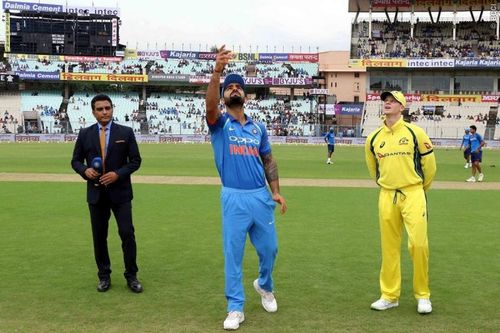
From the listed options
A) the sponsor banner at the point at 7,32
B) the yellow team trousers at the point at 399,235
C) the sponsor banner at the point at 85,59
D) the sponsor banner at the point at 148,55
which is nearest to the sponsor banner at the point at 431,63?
the sponsor banner at the point at 148,55

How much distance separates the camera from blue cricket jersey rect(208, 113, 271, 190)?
5.20 m

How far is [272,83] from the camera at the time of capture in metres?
67.4

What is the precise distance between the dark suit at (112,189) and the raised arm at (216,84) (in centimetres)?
158

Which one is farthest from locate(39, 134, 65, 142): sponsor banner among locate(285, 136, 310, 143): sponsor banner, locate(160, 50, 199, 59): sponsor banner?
locate(160, 50, 199, 59): sponsor banner

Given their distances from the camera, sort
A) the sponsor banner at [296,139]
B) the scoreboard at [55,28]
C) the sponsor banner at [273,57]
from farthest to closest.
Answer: the sponsor banner at [273,57], the scoreboard at [55,28], the sponsor banner at [296,139]

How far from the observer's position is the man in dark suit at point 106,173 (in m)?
6.11

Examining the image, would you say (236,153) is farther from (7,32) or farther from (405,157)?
(7,32)

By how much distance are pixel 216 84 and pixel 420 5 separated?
63.8m

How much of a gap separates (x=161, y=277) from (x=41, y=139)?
157ft

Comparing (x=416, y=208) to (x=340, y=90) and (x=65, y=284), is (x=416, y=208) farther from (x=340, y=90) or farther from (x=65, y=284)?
(x=340, y=90)

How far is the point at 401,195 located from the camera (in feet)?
18.3

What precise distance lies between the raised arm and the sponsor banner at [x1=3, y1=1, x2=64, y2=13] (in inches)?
2588

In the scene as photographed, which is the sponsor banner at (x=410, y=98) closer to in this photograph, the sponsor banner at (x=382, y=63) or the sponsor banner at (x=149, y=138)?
the sponsor banner at (x=382, y=63)

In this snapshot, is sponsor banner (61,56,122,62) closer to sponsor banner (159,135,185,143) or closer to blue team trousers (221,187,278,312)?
sponsor banner (159,135,185,143)
